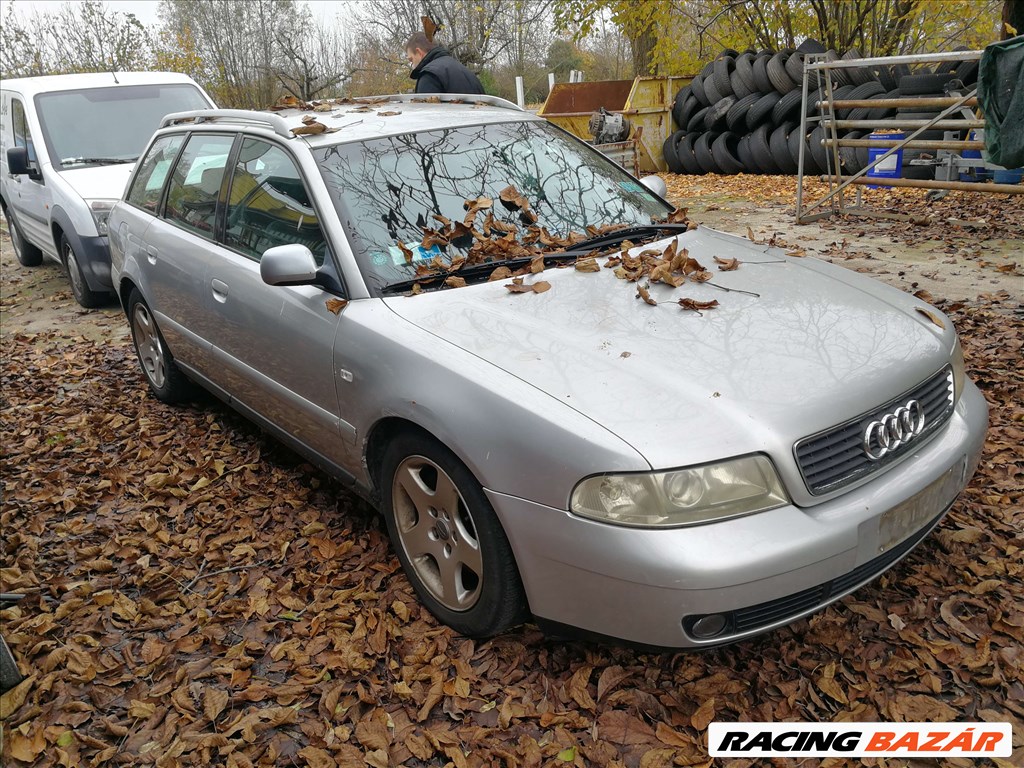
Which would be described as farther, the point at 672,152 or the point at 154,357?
the point at 672,152

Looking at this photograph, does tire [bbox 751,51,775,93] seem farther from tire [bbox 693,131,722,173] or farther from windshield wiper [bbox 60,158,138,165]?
windshield wiper [bbox 60,158,138,165]

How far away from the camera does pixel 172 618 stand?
3273mm

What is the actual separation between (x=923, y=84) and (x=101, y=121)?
9.38 meters

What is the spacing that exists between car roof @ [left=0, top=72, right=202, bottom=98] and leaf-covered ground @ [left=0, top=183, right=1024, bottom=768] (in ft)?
19.7

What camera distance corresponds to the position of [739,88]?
1406 cm

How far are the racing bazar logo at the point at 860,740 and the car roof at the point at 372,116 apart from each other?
2.73 meters

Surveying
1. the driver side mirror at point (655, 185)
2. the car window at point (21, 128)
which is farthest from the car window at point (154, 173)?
the car window at point (21, 128)

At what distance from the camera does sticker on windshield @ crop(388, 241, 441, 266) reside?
322 centimetres

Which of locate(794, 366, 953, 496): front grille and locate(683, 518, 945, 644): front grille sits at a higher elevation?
locate(794, 366, 953, 496): front grille

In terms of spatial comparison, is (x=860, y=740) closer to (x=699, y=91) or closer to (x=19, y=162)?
(x=19, y=162)

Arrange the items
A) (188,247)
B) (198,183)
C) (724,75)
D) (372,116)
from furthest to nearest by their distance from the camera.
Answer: (724,75) → (198,183) → (188,247) → (372,116)

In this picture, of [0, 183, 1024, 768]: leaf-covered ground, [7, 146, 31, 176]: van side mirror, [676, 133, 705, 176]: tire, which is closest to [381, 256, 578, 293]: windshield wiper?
[0, 183, 1024, 768]: leaf-covered ground

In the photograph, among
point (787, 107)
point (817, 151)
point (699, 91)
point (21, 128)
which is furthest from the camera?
point (699, 91)

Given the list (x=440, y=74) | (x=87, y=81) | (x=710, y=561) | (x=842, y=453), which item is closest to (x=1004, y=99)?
(x=440, y=74)
